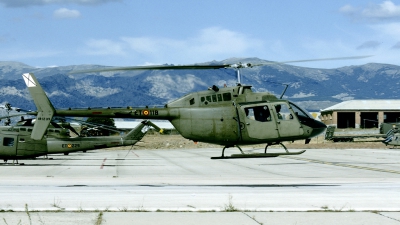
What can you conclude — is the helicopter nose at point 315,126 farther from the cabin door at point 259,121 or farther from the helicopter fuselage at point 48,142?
the helicopter fuselage at point 48,142

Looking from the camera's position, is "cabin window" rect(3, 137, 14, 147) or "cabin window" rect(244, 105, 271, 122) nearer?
"cabin window" rect(244, 105, 271, 122)

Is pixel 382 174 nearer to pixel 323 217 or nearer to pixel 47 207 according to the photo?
pixel 323 217

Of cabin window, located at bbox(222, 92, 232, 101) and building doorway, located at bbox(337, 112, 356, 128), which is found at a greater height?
cabin window, located at bbox(222, 92, 232, 101)

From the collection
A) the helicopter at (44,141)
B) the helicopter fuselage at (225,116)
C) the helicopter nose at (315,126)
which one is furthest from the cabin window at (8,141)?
the helicopter nose at (315,126)

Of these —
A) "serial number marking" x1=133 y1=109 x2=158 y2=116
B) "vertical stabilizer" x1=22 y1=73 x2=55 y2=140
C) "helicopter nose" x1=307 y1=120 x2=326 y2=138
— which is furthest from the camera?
"vertical stabilizer" x1=22 y1=73 x2=55 y2=140

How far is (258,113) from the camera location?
2447 cm

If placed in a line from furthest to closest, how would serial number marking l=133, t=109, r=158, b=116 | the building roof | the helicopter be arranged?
the building roof < the helicopter < serial number marking l=133, t=109, r=158, b=116

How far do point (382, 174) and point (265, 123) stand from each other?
1053cm

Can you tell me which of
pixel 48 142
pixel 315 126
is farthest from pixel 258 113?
pixel 48 142

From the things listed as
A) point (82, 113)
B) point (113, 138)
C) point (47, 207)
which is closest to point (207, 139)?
point (82, 113)

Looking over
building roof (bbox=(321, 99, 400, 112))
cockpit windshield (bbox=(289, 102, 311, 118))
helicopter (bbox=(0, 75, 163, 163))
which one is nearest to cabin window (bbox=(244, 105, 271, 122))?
cockpit windshield (bbox=(289, 102, 311, 118))

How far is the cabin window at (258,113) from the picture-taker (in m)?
24.5

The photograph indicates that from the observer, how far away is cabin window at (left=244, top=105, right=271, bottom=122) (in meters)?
24.5

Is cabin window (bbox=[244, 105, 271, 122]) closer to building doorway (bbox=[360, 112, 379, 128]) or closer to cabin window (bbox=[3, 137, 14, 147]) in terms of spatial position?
cabin window (bbox=[3, 137, 14, 147])
